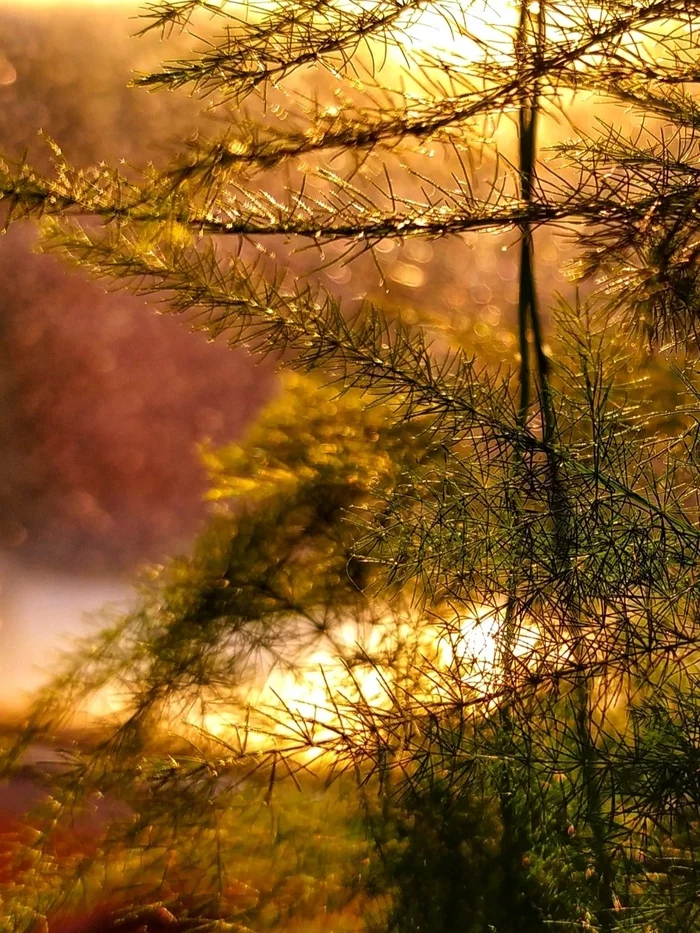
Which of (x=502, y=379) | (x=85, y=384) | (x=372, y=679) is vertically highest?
(x=85, y=384)

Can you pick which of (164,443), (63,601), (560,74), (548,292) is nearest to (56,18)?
(164,443)

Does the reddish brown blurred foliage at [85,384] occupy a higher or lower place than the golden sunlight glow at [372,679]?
higher

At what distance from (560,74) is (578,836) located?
369mm

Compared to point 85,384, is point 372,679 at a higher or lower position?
lower

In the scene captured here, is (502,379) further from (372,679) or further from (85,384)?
(85,384)

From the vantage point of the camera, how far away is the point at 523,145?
0.51 meters

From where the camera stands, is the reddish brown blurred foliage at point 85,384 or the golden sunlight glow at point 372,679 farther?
the reddish brown blurred foliage at point 85,384

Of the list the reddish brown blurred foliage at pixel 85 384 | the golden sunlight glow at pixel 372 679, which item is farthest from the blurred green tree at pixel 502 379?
the reddish brown blurred foliage at pixel 85 384

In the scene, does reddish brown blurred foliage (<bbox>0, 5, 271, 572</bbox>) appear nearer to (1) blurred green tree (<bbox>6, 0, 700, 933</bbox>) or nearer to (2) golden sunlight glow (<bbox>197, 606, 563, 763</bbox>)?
(2) golden sunlight glow (<bbox>197, 606, 563, 763</bbox>)

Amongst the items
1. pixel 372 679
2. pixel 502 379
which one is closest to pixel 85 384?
pixel 372 679

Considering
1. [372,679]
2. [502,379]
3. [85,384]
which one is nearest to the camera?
[502,379]

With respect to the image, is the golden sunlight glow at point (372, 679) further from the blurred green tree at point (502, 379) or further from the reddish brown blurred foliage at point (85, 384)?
the reddish brown blurred foliage at point (85, 384)

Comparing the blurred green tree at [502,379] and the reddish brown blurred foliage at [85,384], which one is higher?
the reddish brown blurred foliage at [85,384]

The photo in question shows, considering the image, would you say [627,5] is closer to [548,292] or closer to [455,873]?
[548,292]
